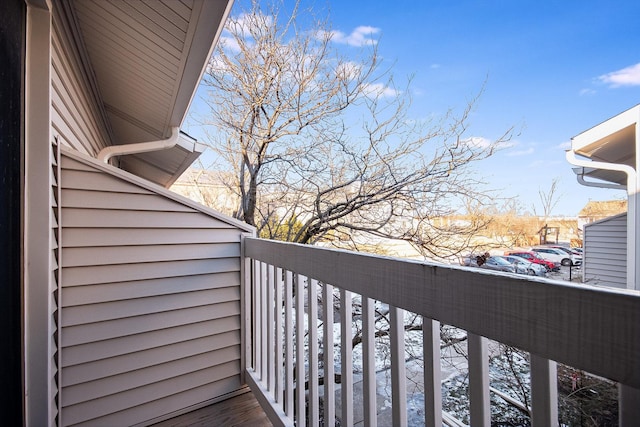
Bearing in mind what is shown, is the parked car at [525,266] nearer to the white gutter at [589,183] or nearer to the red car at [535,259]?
the red car at [535,259]

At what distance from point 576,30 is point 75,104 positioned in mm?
5982

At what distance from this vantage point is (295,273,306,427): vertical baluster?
1341mm

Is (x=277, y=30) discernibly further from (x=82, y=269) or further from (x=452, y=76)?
(x=82, y=269)

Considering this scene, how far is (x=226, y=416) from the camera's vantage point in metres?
1.82

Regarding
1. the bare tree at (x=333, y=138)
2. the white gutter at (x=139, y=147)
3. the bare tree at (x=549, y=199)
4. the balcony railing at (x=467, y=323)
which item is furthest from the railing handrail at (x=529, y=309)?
the bare tree at (x=549, y=199)

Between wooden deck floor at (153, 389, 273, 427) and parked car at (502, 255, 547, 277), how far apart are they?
2.69 metres

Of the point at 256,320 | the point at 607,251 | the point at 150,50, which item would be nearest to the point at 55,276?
the point at 256,320

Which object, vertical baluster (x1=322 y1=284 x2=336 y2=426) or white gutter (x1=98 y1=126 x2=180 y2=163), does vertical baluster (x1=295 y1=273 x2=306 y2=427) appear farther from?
white gutter (x1=98 y1=126 x2=180 y2=163)

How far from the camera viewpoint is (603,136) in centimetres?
348

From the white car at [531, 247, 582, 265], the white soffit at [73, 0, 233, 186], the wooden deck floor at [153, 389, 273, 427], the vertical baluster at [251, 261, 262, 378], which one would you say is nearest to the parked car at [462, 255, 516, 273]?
the white car at [531, 247, 582, 265]

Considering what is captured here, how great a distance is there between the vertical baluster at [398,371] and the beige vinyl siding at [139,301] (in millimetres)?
1417

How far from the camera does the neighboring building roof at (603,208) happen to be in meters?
4.71

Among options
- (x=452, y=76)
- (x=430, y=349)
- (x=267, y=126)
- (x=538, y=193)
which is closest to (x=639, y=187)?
(x=538, y=193)

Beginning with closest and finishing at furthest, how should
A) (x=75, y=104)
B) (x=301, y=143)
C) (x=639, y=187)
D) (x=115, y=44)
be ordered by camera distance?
(x=115, y=44), (x=75, y=104), (x=639, y=187), (x=301, y=143)
